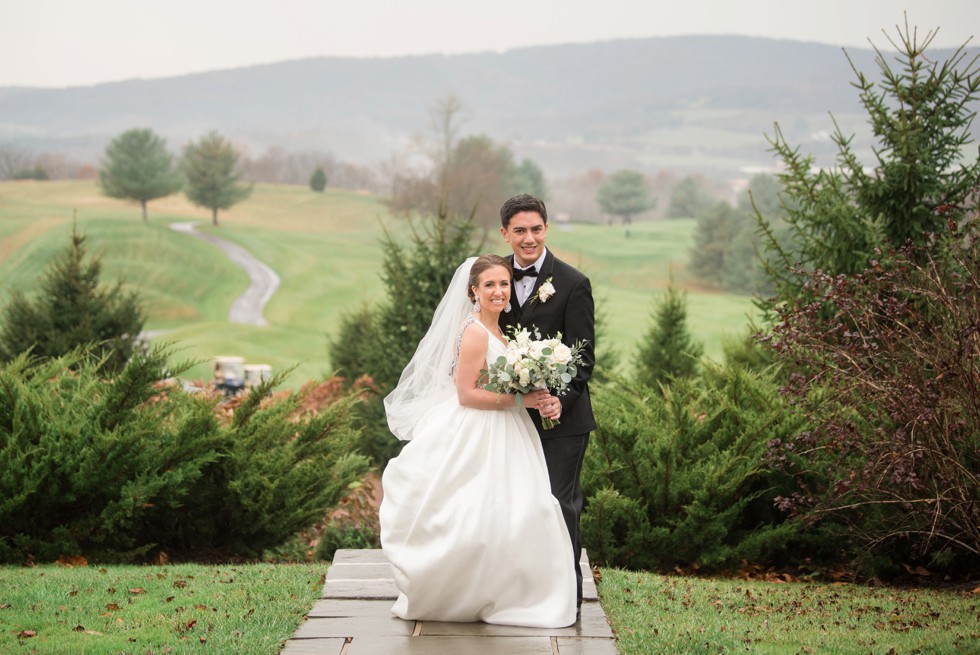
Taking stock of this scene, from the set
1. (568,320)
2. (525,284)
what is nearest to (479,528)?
(568,320)

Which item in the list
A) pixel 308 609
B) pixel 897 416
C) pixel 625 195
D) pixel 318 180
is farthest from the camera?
pixel 625 195

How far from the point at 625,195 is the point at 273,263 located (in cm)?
2210

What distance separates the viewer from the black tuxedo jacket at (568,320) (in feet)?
15.8

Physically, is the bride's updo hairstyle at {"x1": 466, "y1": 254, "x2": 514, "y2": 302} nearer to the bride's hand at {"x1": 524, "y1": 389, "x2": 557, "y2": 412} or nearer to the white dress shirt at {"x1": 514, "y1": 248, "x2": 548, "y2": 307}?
the white dress shirt at {"x1": 514, "y1": 248, "x2": 548, "y2": 307}

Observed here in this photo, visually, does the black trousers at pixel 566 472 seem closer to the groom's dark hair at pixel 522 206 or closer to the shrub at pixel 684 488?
the groom's dark hair at pixel 522 206

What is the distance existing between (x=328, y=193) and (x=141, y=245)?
1387 cm

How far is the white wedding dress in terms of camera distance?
15.4 feet

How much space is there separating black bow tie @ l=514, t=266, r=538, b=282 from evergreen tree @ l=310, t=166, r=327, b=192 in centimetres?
4745

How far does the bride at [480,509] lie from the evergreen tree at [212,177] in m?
40.1

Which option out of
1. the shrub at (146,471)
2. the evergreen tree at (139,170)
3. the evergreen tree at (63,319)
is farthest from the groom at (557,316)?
the evergreen tree at (139,170)

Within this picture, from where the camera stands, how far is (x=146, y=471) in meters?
7.06

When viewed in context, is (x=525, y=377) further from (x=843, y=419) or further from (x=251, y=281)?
(x=251, y=281)

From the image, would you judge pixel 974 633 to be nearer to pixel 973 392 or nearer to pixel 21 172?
pixel 973 392

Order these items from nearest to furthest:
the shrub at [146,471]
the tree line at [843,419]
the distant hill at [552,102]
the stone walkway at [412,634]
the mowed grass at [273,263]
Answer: the stone walkway at [412,634] → the tree line at [843,419] → the shrub at [146,471] → the mowed grass at [273,263] → the distant hill at [552,102]
